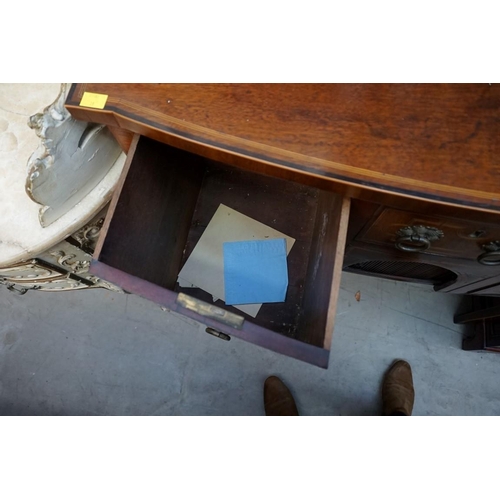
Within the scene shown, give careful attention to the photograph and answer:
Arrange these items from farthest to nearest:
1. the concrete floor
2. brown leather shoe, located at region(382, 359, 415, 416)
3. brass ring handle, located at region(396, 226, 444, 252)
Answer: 1. the concrete floor
2. brown leather shoe, located at region(382, 359, 415, 416)
3. brass ring handle, located at region(396, 226, 444, 252)

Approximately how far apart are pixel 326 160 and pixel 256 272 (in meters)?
0.35

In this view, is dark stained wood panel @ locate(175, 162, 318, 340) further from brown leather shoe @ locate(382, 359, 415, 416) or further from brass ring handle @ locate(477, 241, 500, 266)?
brown leather shoe @ locate(382, 359, 415, 416)

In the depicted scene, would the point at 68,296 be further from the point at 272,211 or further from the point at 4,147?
the point at 272,211

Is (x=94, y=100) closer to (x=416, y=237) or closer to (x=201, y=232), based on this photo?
(x=201, y=232)

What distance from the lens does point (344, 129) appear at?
1.88 feet

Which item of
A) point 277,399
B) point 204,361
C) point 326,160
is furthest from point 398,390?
point 326,160

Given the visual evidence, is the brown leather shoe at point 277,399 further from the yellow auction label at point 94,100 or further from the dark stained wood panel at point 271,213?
the yellow auction label at point 94,100

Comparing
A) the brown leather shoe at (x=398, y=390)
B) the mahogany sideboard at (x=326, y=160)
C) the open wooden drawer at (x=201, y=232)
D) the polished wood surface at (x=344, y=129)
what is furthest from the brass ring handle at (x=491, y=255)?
the brown leather shoe at (x=398, y=390)

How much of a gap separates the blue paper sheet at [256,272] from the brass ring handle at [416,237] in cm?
25

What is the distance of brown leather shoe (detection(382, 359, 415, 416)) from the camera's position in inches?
42.9

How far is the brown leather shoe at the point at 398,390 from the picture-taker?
42.9 inches

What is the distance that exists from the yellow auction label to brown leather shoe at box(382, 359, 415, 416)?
1.03 meters

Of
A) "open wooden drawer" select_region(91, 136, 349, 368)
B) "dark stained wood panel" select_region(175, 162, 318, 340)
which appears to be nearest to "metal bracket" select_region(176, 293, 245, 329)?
"open wooden drawer" select_region(91, 136, 349, 368)

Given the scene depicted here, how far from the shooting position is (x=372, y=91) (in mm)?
603
